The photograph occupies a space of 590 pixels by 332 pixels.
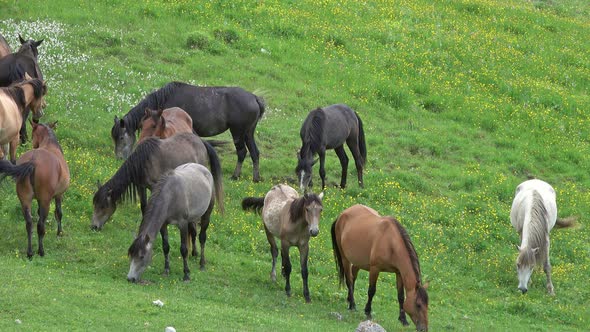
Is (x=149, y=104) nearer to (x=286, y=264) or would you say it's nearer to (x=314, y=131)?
(x=314, y=131)

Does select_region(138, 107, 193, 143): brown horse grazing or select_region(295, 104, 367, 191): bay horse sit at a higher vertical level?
select_region(138, 107, 193, 143): brown horse grazing

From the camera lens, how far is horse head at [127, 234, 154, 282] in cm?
1335

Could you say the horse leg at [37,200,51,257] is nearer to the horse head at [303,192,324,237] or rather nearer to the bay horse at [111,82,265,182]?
the horse head at [303,192,324,237]

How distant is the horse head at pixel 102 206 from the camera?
1509 centimetres

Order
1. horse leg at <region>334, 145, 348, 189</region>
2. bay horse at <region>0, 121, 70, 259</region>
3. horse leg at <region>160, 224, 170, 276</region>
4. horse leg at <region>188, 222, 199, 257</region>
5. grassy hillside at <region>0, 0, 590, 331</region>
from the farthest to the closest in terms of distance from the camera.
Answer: horse leg at <region>334, 145, 348, 189</region>
horse leg at <region>188, 222, 199, 257</region>
horse leg at <region>160, 224, 170, 276</region>
bay horse at <region>0, 121, 70, 259</region>
grassy hillside at <region>0, 0, 590, 331</region>

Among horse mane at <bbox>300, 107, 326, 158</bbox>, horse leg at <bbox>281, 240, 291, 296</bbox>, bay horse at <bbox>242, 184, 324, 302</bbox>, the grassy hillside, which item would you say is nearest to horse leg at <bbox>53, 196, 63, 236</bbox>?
the grassy hillside

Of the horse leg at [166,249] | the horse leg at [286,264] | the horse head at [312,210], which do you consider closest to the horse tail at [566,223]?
the horse leg at [286,264]

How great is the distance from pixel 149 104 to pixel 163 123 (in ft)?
7.71

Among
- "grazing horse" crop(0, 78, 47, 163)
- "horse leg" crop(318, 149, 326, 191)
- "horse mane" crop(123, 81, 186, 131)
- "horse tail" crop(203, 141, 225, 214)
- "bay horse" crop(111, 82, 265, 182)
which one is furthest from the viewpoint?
"bay horse" crop(111, 82, 265, 182)

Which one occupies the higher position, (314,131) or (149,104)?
(149,104)

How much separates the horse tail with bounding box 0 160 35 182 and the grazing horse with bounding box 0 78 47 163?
101 inches

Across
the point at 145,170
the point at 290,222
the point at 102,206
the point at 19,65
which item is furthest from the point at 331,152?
the point at 290,222

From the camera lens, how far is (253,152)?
2031 centimetres

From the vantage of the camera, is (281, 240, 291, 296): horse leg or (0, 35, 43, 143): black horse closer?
(281, 240, 291, 296): horse leg
